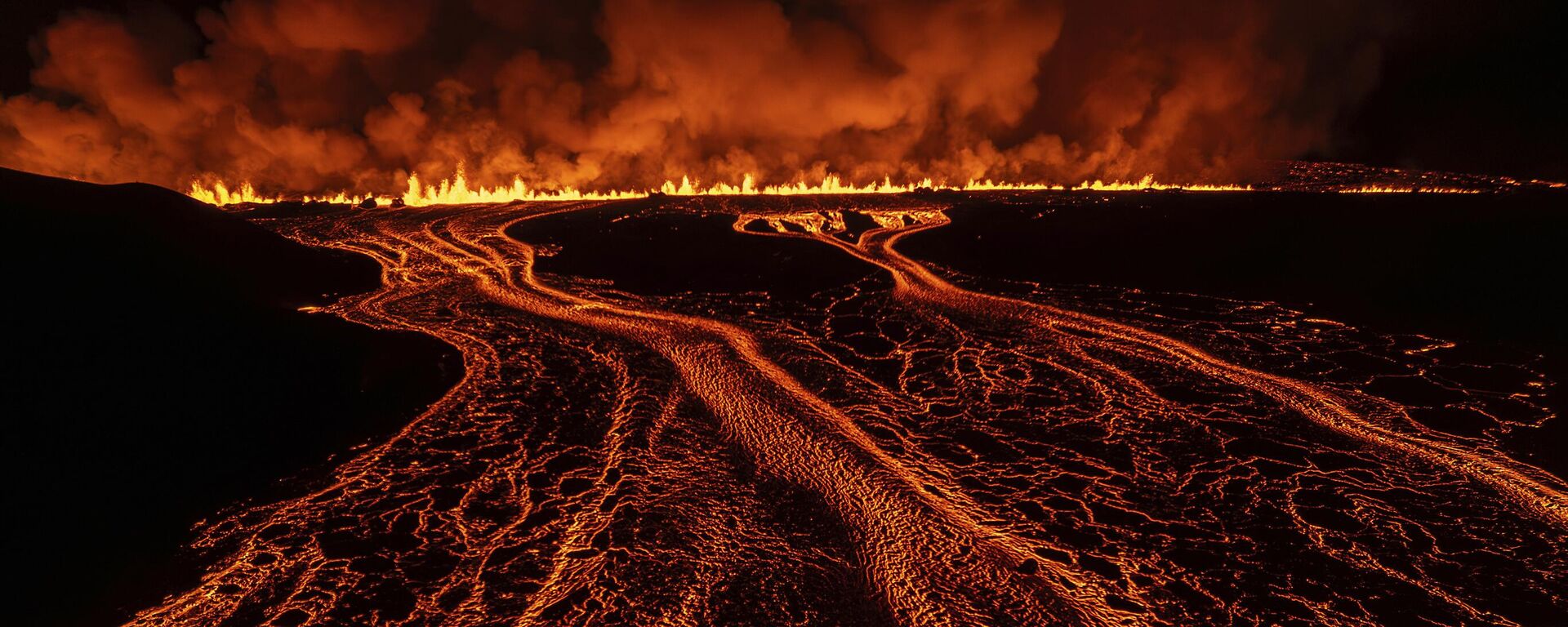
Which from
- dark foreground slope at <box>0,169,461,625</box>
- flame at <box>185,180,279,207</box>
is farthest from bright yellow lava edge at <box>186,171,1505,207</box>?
dark foreground slope at <box>0,169,461,625</box>

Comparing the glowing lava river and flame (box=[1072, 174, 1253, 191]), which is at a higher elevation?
flame (box=[1072, 174, 1253, 191])

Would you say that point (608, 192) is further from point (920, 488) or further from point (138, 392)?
point (920, 488)

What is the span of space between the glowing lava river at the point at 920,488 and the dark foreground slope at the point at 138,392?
40 centimetres

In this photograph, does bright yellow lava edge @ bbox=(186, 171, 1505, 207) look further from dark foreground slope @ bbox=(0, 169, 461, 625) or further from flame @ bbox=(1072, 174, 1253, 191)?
dark foreground slope @ bbox=(0, 169, 461, 625)

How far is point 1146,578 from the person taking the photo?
347 centimetres

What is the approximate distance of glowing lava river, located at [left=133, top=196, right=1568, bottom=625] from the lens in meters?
3.31

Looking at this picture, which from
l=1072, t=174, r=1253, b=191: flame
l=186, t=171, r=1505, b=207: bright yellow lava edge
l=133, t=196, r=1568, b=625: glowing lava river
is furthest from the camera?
l=1072, t=174, r=1253, b=191: flame

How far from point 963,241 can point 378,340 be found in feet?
35.1

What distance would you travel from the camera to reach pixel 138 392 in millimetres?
4434

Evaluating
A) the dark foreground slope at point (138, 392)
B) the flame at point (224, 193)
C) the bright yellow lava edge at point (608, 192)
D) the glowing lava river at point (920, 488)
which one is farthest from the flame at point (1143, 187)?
the flame at point (224, 193)

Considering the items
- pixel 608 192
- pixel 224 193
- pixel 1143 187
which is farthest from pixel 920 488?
pixel 1143 187

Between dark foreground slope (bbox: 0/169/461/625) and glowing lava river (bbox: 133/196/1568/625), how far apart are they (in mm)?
396

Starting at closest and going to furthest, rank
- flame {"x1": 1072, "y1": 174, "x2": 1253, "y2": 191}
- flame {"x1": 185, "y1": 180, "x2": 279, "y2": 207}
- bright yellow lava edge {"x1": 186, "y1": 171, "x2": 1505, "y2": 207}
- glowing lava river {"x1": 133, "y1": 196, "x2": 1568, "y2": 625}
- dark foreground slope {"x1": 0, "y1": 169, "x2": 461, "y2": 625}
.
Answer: glowing lava river {"x1": 133, "y1": 196, "x2": 1568, "y2": 625} < dark foreground slope {"x1": 0, "y1": 169, "x2": 461, "y2": 625} < bright yellow lava edge {"x1": 186, "y1": 171, "x2": 1505, "y2": 207} < flame {"x1": 185, "y1": 180, "x2": 279, "y2": 207} < flame {"x1": 1072, "y1": 174, "x2": 1253, "y2": 191}

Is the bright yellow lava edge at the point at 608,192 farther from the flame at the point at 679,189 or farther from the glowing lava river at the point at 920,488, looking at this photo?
the glowing lava river at the point at 920,488
